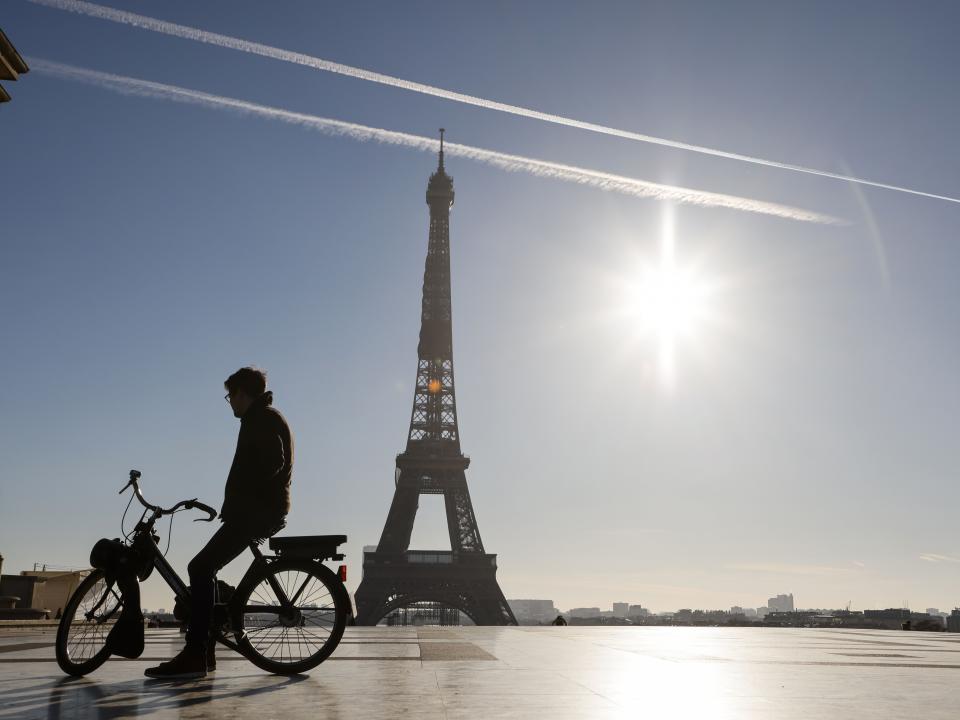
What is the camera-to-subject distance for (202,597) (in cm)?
575

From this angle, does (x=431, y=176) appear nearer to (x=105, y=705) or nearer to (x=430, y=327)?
(x=430, y=327)

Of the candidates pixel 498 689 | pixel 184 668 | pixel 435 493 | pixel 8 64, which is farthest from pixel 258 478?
pixel 435 493

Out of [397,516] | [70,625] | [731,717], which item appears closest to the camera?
[731,717]

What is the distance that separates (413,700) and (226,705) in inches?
37.7

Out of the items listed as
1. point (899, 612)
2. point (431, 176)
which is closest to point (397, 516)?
point (431, 176)

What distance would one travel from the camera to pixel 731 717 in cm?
389

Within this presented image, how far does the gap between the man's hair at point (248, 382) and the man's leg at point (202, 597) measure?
105 centimetres

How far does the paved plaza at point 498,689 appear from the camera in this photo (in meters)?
3.96

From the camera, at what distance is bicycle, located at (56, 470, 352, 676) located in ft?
19.3

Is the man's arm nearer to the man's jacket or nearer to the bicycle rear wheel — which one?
the man's jacket

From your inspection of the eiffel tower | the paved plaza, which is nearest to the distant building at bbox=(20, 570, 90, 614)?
the eiffel tower

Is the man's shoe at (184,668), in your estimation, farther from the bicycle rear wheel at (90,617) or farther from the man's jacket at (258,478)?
the man's jacket at (258,478)

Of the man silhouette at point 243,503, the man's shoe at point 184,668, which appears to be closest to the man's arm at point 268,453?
the man silhouette at point 243,503

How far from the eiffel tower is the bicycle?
47.2 metres
